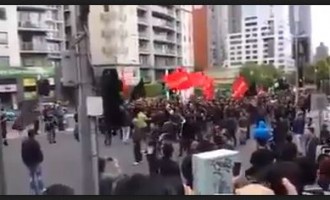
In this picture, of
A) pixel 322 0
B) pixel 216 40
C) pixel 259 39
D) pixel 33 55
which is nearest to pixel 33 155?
pixel 33 55

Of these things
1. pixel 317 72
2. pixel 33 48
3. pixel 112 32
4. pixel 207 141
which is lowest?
pixel 207 141

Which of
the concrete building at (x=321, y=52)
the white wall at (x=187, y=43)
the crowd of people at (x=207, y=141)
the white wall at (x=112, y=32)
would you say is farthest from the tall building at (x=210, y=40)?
the concrete building at (x=321, y=52)

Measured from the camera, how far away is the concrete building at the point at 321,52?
466cm

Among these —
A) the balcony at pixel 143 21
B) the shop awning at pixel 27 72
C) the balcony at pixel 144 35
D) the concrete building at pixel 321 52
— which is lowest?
the shop awning at pixel 27 72

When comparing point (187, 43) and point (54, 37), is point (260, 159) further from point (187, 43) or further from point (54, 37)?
point (54, 37)

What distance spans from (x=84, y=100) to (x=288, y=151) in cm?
167

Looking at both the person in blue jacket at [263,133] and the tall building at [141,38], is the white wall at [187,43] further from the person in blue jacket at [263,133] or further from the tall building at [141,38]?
the person in blue jacket at [263,133]

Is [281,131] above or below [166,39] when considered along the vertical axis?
below

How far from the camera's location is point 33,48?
15.0 ft

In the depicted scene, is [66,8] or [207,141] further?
Answer: [207,141]

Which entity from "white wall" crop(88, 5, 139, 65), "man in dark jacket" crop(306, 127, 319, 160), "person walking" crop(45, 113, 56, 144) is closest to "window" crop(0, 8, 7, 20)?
"white wall" crop(88, 5, 139, 65)

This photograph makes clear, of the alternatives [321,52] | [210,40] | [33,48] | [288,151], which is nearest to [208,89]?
[210,40]

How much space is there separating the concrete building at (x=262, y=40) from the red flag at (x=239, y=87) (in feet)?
0.40

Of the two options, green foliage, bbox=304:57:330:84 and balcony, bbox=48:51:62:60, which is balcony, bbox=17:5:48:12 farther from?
green foliage, bbox=304:57:330:84
